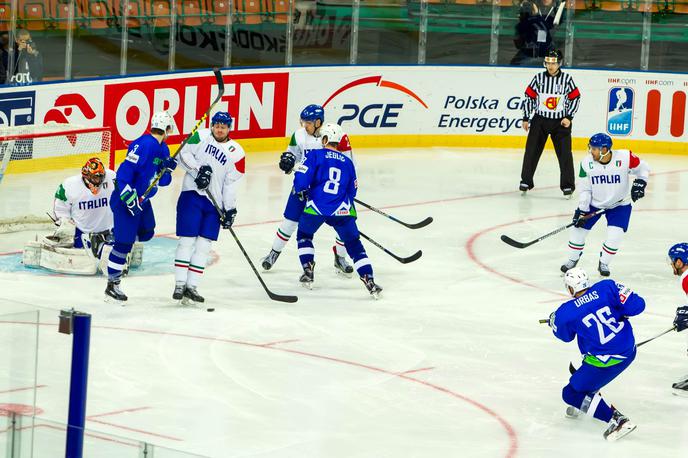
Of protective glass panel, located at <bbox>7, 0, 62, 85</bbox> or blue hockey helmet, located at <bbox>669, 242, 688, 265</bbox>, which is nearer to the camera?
blue hockey helmet, located at <bbox>669, 242, 688, 265</bbox>

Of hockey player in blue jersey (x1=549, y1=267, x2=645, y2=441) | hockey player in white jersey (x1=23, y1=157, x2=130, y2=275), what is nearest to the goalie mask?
hockey player in white jersey (x1=23, y1=157, x2=130, y2=275)

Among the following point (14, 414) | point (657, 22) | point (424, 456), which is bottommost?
point (424, 456)

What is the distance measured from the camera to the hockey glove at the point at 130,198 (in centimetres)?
787

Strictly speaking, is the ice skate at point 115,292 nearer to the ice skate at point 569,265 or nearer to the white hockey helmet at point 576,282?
the white hockey helmet at point 576,282

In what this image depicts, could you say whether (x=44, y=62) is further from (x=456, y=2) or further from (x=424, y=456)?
(x=424, y=456)

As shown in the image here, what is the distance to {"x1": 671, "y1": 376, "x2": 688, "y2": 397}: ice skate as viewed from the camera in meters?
6.95

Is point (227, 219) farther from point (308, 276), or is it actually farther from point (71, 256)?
point (71, 256)

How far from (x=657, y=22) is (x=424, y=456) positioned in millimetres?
10777

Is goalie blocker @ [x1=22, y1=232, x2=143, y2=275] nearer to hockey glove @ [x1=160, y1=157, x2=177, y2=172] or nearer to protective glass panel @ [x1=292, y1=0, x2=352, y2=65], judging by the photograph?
hockey glove @ [x1=160, y1=157, x2=177, y2=172]

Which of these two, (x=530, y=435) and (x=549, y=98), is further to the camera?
(x=549, y=98)

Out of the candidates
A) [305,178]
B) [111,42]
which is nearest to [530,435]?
Answer: [305,178]

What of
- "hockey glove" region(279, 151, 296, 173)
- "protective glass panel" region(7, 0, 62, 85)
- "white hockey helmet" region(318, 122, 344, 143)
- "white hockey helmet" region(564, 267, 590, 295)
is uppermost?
"protective glass panel" region(7, 0, 62, 85)

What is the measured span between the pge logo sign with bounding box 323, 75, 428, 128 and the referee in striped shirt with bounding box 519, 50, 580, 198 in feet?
7.99

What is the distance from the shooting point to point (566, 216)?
11.9 m
